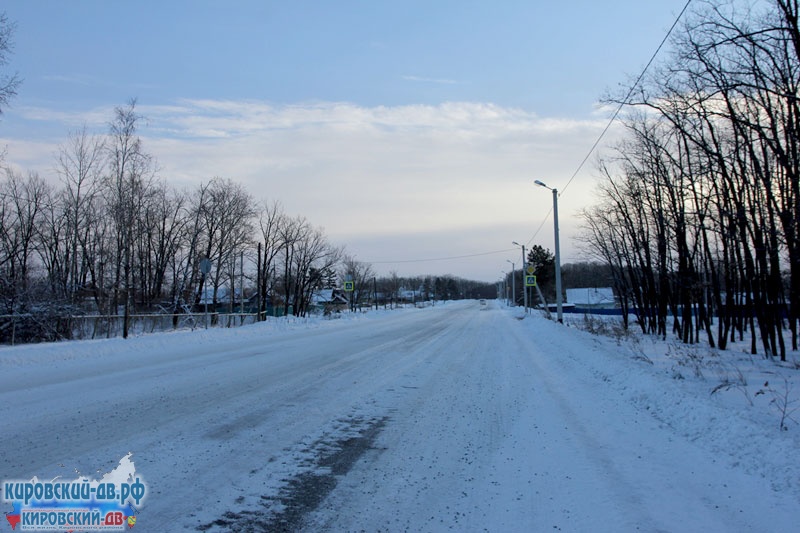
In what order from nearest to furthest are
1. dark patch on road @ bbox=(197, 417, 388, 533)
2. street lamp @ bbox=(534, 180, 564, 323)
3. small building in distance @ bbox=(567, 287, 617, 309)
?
dark patch on road @ bbox=(197, 417, 388, 533) → street lamp @ bbox=(534, 180, 564, 323) → small building in distance @ bbox=(567, 287, 617, 309)

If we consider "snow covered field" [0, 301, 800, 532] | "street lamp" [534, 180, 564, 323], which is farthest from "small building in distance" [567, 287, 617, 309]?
"snow covered field" [0, 301, 800, 532]

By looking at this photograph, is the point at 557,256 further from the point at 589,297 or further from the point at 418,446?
the point at 589,297

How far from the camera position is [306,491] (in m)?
4.50

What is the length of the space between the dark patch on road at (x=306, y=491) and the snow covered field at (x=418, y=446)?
0.02 m

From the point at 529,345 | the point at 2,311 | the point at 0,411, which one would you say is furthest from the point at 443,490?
the point at 2,311

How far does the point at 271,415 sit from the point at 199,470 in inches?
91.0

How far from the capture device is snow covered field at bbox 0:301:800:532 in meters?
4.09

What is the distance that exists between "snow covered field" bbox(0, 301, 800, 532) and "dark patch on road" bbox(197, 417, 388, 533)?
0.8 inches

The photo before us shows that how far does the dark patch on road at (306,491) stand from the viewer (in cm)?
383

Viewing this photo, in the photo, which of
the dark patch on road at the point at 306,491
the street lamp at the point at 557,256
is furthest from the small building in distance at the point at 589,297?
the dark patch on road at the point at 306,491

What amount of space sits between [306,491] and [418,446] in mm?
1789

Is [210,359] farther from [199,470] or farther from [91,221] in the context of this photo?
[91,221]

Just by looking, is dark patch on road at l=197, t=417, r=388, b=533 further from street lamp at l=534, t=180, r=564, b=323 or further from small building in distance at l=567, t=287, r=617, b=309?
small building in distance at l=567, t=287, r=617, b=309

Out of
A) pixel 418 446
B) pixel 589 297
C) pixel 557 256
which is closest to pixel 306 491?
pixel 418 446
